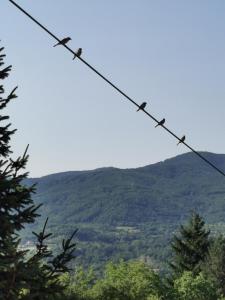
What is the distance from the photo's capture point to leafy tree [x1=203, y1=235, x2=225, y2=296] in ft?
234

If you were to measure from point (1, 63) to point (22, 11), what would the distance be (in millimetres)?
8968

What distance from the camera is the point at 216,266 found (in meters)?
71.9

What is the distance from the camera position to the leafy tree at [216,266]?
7131 centimetres

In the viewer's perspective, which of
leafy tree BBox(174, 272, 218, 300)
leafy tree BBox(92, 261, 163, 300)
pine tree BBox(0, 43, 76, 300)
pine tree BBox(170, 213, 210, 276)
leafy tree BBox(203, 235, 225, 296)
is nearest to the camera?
pine tree BBox(0, 43, 76, 300)

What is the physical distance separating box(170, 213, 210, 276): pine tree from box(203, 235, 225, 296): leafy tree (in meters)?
3.22

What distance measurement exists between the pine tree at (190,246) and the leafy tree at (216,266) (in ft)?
10.6

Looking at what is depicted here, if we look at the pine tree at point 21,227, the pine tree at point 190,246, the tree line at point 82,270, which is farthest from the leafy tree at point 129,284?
the pine tree at point 21,227

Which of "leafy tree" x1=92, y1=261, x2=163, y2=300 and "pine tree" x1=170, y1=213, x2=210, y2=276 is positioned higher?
"pine tree" x1=170, y1=213, x2=210, y2=276

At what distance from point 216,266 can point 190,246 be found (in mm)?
6098

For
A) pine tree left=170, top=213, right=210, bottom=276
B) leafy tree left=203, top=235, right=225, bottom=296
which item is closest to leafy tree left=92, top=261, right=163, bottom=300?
pine tree left=170, top=213, right=210, bottom=276

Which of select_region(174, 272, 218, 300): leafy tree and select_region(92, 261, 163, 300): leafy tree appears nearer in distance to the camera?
select_region(92, 261, 163, 300): leafy tree

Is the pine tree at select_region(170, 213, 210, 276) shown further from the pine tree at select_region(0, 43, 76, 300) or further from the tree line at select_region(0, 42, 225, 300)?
the pine tree at select_region(0, 43, 76, 300)

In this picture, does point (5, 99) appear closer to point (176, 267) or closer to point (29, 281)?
point (29, 281)

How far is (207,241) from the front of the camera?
255 ft
